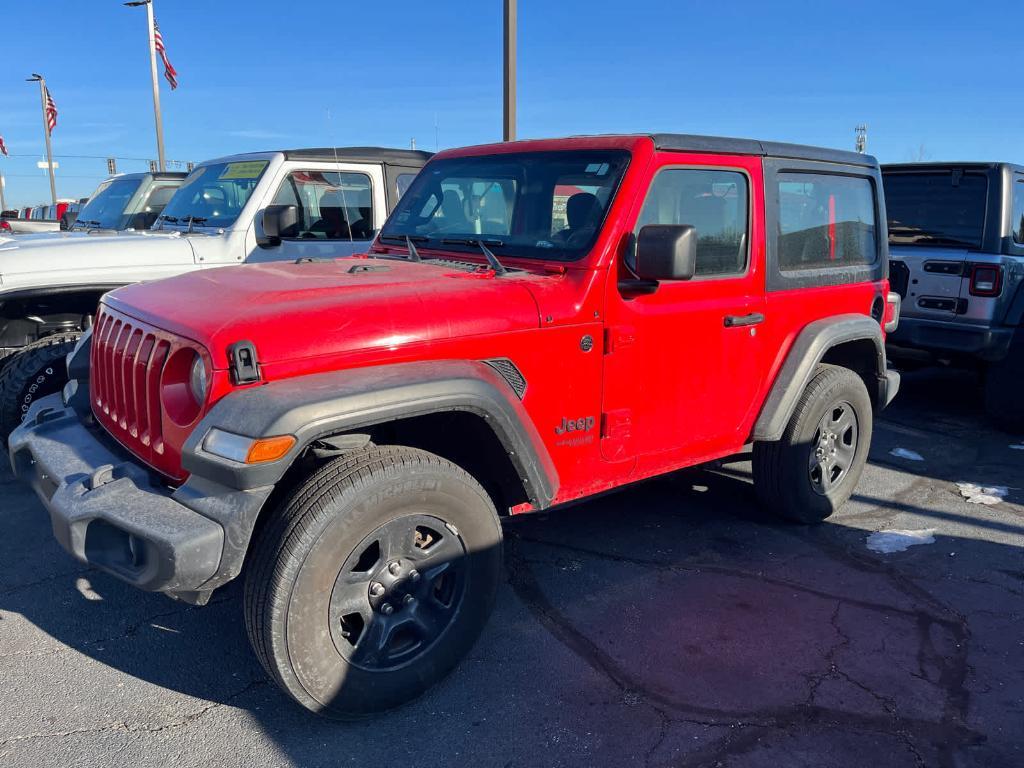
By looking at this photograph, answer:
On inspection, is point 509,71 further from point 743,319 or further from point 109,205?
point 743,319

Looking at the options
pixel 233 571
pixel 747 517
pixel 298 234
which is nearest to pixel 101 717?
pixel 233 571

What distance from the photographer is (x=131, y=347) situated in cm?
299

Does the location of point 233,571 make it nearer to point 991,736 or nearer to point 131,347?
point 131,347

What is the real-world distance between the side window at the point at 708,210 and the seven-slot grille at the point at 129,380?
1943mm

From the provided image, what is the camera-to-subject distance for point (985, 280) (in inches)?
246

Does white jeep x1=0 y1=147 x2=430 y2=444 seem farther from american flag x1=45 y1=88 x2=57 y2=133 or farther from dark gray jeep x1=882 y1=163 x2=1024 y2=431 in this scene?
american flag x1=45 y1=88 x2=57 y2=133

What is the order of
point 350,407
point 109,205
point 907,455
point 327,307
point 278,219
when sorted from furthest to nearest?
point 109,205, point 907,455, point 278,219, point 327,307, point 350,407

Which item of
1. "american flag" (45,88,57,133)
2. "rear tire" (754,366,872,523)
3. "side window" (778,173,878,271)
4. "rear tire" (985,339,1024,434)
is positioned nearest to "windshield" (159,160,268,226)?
"side window" (778,173,878,271)

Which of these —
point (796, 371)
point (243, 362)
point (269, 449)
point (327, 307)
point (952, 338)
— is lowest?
point (952, 338)

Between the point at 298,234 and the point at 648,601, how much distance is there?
3789mm

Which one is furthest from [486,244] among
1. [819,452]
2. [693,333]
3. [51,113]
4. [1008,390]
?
[51,113]

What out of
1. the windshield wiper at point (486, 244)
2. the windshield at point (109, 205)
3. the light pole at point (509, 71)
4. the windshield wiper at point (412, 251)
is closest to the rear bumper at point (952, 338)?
the light pole at point (509, 71)

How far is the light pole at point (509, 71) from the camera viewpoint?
7.75 metres

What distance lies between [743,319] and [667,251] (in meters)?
0.87
